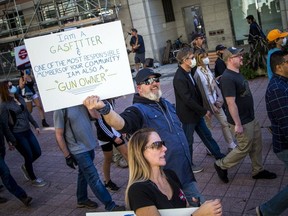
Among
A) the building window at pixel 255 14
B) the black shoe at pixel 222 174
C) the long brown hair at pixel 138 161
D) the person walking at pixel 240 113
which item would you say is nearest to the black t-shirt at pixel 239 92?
the person walking at pixel 240 113

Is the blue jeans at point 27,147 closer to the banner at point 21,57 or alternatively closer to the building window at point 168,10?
the banner at point 21,57

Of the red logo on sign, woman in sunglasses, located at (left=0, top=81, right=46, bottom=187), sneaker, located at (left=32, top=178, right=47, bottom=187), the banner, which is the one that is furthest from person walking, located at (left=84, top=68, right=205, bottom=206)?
the red logo on sign

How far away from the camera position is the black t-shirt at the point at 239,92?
478 centimetres

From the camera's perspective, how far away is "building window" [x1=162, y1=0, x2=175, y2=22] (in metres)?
18.3

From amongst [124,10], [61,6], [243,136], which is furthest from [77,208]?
[61,6]

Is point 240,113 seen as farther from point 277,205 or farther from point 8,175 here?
point 8,175

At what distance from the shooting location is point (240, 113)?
193 inches

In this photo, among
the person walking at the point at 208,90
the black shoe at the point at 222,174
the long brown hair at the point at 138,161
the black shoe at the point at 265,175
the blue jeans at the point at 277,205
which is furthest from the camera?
the person walking at the point at 208,90

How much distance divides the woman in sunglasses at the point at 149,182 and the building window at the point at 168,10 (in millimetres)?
16191

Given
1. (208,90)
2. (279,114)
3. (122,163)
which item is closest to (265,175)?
(279,114)

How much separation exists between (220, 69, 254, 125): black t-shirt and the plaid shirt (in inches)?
25.9

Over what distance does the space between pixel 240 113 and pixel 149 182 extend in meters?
2.63

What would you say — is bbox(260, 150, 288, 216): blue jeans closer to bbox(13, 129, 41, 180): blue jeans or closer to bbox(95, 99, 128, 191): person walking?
bbox(95, 99, 128, 191): person walking

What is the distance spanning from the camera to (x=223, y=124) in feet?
20.5
